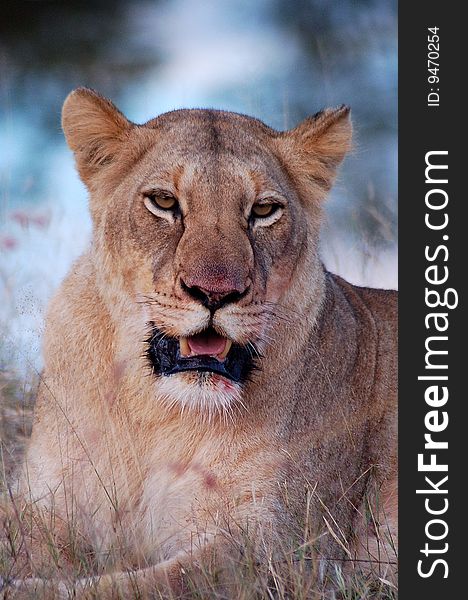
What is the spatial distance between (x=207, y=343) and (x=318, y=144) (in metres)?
0.78

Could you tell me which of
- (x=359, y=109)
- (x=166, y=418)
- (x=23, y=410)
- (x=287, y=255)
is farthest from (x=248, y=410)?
(x=359, y=109)

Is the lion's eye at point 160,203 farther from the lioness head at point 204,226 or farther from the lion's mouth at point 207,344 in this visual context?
the lion's mouth at point 207,344

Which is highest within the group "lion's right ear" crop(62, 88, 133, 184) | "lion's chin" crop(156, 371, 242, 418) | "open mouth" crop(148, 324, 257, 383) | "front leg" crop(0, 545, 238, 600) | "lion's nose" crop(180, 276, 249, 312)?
"lion's right ear" crop(62, 88, 133, 184)

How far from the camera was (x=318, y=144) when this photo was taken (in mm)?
3125

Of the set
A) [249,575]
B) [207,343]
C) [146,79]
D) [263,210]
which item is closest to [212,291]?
[207,343]

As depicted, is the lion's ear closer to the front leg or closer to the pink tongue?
the pink tongue

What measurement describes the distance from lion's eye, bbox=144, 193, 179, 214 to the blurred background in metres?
0.54

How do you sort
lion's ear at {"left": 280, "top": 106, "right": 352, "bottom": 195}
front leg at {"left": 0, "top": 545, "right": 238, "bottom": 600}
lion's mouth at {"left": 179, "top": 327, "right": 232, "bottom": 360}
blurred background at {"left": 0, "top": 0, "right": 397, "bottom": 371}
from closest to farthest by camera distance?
1. front leg at {"left": 0, "top": 545, "right": 238, "bottom": 600}
2. lion's mouth at {"left": 179, "top": 327, "right": 232, "bottom": 360}
3. lion's ear at {"left": 280, "top": 106, "right": 352, "bottom": 195}
4. blurred background at {"left": 0, "top": 0, "right": 397, "bottom": 371}

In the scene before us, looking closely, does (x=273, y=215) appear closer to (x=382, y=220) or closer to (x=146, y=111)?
(x=146, y=111)

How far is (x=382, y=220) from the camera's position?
14.7 ft

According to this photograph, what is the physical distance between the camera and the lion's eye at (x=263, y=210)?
2865 millimetres

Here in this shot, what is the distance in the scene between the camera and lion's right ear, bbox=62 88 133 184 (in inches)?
118

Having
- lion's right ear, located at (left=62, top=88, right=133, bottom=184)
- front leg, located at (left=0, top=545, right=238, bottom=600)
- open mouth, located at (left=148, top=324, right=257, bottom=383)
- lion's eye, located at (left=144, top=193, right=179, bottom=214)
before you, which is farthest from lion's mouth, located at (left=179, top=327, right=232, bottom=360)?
lion's right ear, located at (left=62, top=88, right=133, bottom=184)

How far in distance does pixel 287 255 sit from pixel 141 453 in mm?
644
